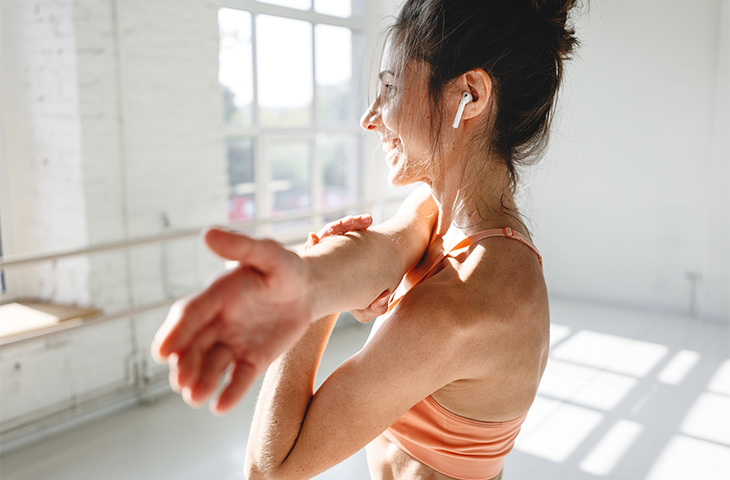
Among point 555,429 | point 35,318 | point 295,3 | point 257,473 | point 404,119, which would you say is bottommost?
point 555,429

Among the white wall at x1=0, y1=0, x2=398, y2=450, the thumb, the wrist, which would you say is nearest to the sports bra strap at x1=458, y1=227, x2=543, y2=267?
the wrist

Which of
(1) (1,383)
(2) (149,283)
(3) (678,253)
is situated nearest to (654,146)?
(3) (678,253)

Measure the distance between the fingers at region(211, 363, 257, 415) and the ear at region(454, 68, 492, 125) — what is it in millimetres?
523

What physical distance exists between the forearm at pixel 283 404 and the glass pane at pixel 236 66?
3363 mm

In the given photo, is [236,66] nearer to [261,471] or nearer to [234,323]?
[261,471]

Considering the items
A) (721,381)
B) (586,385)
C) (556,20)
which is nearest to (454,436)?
(556,20)

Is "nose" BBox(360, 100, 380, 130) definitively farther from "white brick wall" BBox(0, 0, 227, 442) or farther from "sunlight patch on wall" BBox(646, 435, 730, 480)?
"white brick wall" BBox(0, 0, 227, 442)

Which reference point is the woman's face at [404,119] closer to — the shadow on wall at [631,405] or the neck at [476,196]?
the neck at [476,196]

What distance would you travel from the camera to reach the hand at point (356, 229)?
2.79 feet

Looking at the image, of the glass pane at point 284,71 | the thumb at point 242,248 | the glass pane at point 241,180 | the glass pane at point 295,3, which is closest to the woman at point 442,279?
the thumb at point 242,248

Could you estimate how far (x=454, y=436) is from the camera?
894 millimetres

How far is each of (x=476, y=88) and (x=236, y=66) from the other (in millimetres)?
3601

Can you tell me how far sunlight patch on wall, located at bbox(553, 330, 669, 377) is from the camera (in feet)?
13.4

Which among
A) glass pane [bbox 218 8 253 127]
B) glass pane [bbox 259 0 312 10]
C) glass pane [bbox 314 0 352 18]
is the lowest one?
glass pane [bbox 218 8 253 127]
